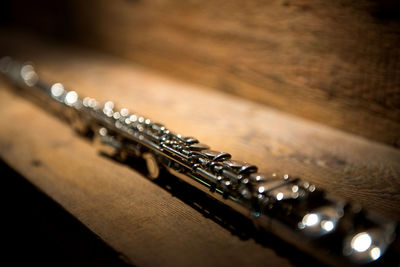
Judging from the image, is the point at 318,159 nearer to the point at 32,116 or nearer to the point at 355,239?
the point at 355,239

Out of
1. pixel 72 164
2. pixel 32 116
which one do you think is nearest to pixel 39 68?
pixel 32 116

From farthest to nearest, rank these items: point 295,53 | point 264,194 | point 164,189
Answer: point 295,53
point 164,189
point 264,194

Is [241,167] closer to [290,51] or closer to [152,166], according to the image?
[152,166]

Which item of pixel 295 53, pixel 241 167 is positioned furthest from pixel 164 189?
pixel 295 53

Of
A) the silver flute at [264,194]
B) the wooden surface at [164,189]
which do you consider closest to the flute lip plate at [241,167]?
the silver flute at [264,194]

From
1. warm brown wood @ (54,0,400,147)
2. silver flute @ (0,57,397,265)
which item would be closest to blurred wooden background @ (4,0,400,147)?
warm brown wood @ (54,0,400,147)

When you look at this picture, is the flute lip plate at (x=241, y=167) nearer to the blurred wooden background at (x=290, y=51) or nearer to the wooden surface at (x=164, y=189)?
the wooden surface at (x=164, y=189)

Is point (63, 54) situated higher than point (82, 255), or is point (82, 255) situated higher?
point (63, 54)
